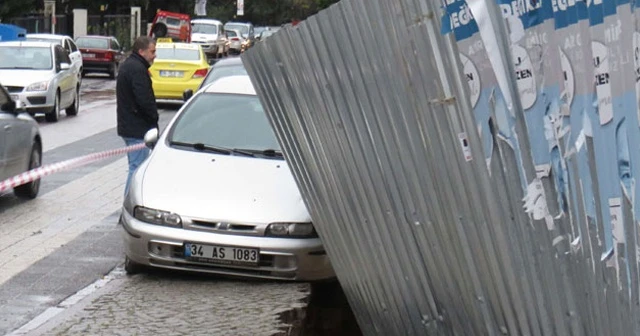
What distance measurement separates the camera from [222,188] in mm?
9766

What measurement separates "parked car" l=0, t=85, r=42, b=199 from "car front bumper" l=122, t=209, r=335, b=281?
4.41 meters

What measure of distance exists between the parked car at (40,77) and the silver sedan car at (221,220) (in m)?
15.7

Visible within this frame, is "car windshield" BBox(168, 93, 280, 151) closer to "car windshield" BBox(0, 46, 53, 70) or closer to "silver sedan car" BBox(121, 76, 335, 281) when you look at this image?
"silver sedan car" BBox(121, 76, 335, 281)

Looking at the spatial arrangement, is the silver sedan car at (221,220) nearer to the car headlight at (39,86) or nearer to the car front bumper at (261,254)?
the car front bumper at (261,254)

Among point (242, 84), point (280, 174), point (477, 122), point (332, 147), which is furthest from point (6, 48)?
point (477, 122)

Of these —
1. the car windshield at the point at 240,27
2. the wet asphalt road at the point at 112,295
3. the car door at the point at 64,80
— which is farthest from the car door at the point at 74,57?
the car windshield at the point at 240,27

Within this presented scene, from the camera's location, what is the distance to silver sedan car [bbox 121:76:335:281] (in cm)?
931

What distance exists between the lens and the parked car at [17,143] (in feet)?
44.0

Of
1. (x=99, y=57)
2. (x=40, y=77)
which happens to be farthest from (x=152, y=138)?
(x=99, y=57)

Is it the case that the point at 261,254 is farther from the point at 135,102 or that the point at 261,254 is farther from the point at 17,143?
the point at 17,143

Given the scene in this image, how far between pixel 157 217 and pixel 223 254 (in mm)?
600

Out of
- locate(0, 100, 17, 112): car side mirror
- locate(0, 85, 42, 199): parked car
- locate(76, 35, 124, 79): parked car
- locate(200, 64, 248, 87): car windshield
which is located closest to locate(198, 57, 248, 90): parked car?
locate(200, 64, 248, 87): car windshield

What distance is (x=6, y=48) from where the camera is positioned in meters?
27.4

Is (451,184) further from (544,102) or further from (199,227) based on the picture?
(199,227)
